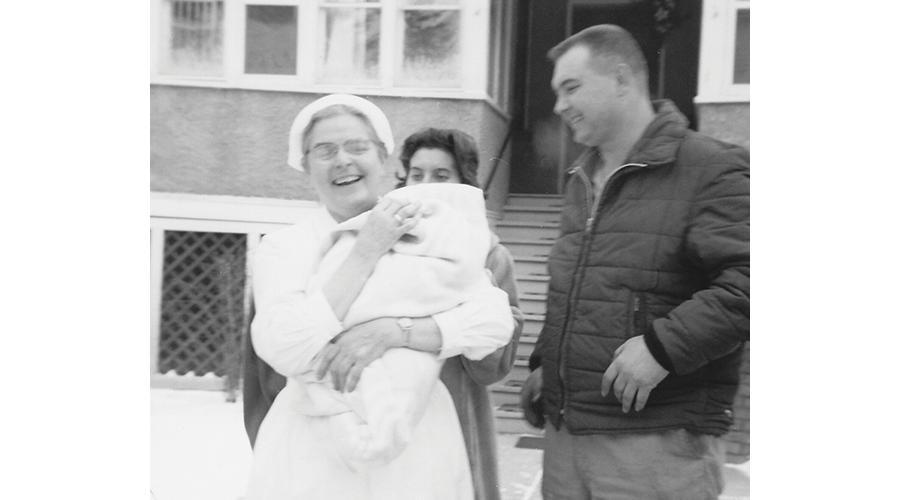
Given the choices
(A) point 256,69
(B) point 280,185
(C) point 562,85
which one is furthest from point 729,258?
(A) point 256,69

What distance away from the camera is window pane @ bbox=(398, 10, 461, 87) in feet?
9.16

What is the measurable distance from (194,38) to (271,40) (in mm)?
285

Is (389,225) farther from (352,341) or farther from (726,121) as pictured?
(726,121)

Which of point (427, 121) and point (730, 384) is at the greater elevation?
point (427, 121)

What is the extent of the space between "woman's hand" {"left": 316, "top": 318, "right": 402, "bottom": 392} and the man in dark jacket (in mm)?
458

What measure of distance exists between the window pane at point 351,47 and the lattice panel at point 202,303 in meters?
0.64

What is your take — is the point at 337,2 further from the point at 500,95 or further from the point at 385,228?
the point at 385,228

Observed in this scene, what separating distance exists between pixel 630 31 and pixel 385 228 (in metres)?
0.95

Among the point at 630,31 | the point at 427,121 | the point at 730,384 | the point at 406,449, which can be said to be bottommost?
the point at 406,449

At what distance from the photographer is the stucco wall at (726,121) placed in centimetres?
253

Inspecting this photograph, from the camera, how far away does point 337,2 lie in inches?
113

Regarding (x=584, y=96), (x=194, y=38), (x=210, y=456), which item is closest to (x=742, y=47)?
(x=584, y=96)

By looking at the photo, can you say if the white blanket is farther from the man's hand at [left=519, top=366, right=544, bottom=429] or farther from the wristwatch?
the man's hand at [left=519, top=366, right=544, bottom=429]

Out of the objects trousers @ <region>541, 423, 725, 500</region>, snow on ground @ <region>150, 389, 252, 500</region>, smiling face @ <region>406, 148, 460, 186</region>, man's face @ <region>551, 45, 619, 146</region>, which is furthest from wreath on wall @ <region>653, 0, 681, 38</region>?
snow on ground @ <region>150, 389, 252, 500</region>
